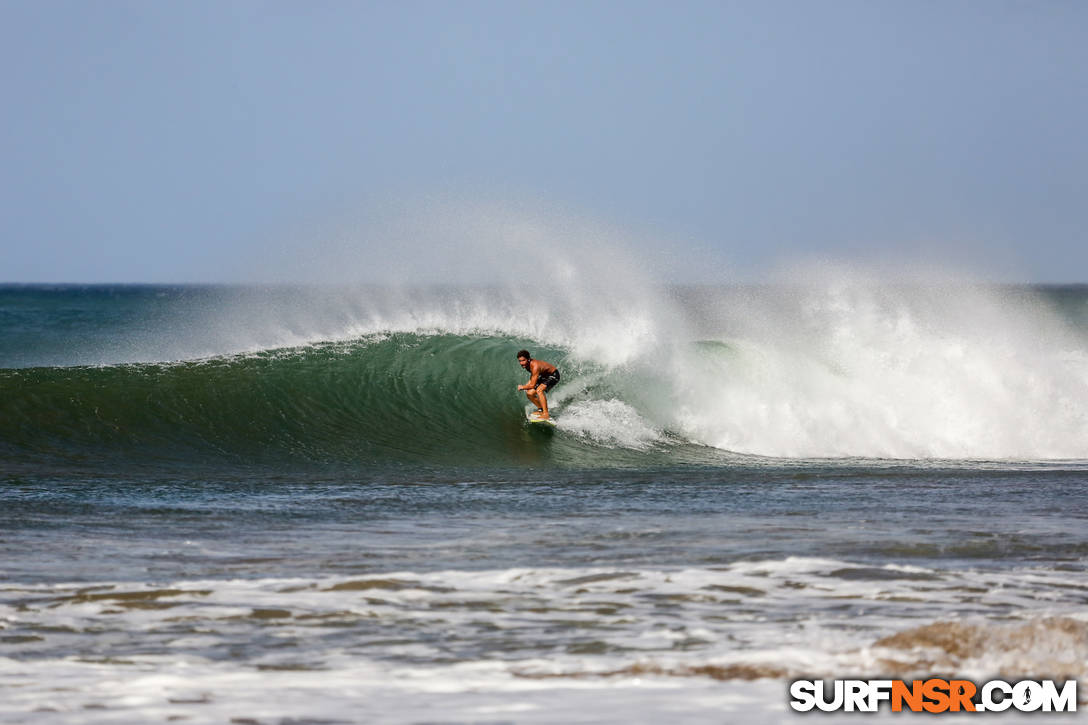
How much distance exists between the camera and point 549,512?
30.0 feet

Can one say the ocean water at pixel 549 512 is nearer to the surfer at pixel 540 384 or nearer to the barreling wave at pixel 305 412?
the barreling wave at pixel 305 412

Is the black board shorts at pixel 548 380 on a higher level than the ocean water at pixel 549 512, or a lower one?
higher

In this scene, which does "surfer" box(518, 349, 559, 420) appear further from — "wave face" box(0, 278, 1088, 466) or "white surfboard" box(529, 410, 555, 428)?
"wave face" box(0, 278, 1088, 466)

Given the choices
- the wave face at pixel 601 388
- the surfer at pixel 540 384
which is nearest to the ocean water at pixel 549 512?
the wave face at pixel 601 388

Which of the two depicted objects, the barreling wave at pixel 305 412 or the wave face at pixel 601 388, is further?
the wave face at pixel 601 388

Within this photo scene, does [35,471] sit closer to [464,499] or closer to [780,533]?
[464,499]

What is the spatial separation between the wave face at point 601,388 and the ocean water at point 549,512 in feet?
0.19

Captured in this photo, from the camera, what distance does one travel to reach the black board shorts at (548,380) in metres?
14.7

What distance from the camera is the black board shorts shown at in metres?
14.7

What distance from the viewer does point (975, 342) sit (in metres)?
17.3

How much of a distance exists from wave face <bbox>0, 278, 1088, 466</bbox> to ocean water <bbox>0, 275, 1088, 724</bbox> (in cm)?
6

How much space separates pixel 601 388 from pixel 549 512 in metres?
6.80

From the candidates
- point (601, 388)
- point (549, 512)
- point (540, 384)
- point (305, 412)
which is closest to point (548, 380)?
point (540, 384)

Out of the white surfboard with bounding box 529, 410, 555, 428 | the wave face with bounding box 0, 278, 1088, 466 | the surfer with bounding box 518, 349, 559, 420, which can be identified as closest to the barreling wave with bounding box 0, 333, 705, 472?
the wave face with bounding box 0, 278, 1088, 466
